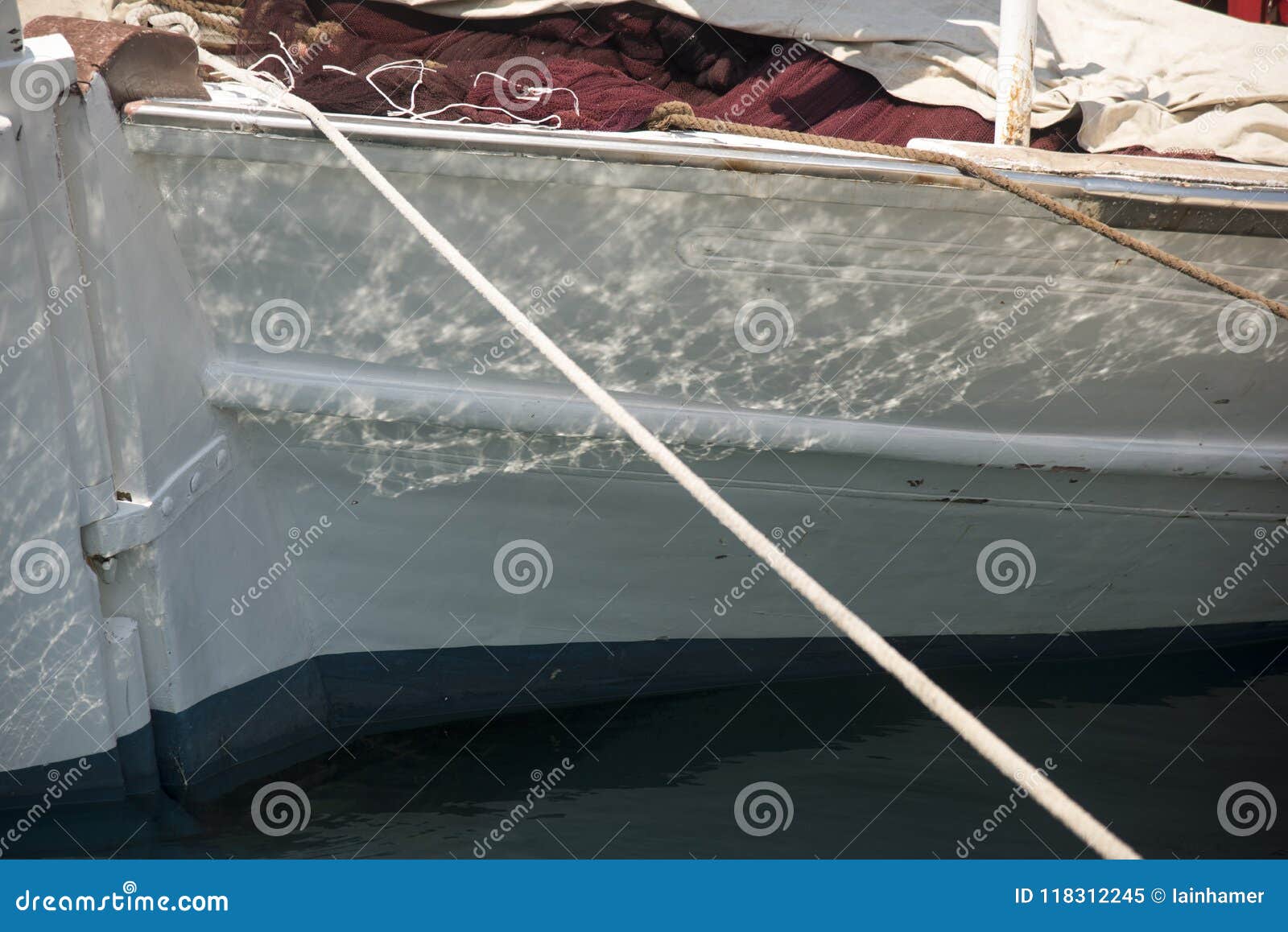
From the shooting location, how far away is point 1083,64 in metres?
3.92

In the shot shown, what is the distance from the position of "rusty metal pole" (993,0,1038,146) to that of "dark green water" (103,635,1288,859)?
177 centimetres

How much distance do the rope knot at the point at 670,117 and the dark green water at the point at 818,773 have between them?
176cm

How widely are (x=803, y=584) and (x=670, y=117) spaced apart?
65.9 inches

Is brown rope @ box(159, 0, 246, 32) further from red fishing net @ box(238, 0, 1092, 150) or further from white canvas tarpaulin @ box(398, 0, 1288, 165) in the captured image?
white canvas tarpaulin @ box(398, 0, 1288, 165)

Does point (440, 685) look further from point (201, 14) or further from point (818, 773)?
point (201, 14)

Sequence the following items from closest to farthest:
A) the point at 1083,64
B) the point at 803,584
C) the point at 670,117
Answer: the point at 803,584
the point at 670,117
the point at 1083,64

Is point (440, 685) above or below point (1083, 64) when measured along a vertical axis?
below

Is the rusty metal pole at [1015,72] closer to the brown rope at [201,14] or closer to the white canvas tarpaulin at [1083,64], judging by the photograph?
the white canvas tarpaulin at [1083,64]

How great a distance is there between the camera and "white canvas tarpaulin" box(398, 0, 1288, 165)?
11.2ft

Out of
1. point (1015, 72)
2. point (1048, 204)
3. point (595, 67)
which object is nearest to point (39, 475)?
point (595, 67)

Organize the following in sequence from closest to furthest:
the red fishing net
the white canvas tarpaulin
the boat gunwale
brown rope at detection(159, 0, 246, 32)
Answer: the boat gunwale → the red fishing net → the white canvas tarpaulin → brown rope at detection(159, 0, 246, 32)

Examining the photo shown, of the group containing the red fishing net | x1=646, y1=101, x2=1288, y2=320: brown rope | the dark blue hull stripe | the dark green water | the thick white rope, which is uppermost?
the red fishing net

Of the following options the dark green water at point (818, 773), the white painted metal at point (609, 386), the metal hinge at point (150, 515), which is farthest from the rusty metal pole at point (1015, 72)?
the metal hinge at point (150, 515)

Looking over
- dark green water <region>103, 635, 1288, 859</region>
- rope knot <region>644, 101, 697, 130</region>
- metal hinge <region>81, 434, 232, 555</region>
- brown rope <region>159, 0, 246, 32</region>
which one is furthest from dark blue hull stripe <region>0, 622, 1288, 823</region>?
brown rope <region>159, 0, 246, 32</region>
